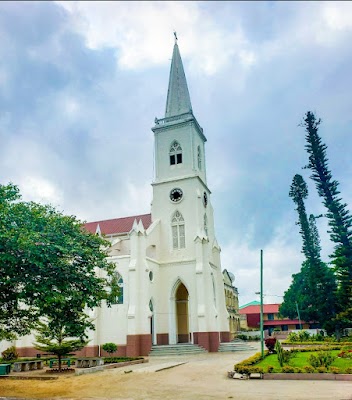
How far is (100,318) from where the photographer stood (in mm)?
28406

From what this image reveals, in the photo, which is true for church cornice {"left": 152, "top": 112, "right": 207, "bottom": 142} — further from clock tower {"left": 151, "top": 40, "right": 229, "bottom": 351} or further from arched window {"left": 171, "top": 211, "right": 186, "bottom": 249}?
arched window {"left": 171, "top": 211, "right": 186, "bottom": 249}

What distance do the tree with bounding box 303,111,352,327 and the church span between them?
10.3m

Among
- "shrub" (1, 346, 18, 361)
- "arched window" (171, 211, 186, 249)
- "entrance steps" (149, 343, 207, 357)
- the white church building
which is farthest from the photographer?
"arched window" (171, 211, 186, 249)

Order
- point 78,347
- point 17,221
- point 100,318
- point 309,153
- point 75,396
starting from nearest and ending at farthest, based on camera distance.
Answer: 1. point 75,396
2. point 17,221
3. point 78,347
4. point 100,318
5. point 309,153

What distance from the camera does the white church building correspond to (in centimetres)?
2742

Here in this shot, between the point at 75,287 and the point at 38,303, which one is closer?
the point at 38,303

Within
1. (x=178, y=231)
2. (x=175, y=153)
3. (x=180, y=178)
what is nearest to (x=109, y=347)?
(x=178, y=231)

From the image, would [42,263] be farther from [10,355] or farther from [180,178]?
[180,178]

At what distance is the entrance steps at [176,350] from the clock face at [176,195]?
11639mm

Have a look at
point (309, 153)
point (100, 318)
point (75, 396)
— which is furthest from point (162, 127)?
point (75, 396)

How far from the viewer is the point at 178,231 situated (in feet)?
104

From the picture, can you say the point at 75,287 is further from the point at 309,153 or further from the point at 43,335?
the point at 309,153

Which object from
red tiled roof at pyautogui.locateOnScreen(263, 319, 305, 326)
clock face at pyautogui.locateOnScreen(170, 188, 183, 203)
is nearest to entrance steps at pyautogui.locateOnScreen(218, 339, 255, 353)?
clock face at pyautogui.locateOnScreen(170, 188, 183, 203)

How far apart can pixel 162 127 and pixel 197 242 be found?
11.5 metres
